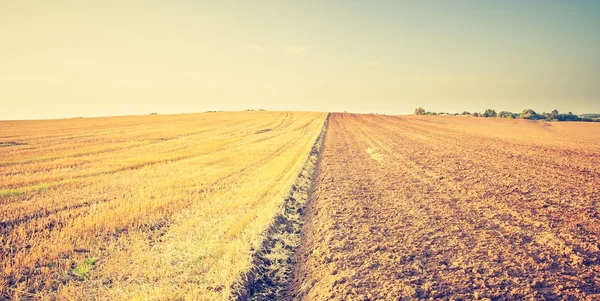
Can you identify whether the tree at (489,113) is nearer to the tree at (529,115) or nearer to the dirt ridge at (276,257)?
the tree at (529,115)

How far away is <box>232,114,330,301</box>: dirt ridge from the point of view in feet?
14.6

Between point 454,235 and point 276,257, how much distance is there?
3.28m

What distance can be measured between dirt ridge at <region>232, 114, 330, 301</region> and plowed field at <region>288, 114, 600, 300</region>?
221 millimetres

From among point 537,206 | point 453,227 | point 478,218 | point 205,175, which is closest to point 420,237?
point 453,227

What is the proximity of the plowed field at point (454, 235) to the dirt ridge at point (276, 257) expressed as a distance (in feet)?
0.73

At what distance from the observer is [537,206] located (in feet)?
23.1

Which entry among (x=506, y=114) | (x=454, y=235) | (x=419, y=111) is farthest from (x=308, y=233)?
(x=419, y=111)

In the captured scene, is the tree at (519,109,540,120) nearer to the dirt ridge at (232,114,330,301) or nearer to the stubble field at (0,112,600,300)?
the stubble field at (0,112,600,300)

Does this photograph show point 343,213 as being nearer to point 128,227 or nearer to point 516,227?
point 516,227

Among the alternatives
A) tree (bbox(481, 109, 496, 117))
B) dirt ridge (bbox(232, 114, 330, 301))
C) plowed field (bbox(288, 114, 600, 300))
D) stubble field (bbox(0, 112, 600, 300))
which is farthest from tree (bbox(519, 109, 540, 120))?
dirt ridge (bbox(232, 114, 330, 301))

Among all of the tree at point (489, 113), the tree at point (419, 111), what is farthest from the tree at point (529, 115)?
the tree at point (419, 111)

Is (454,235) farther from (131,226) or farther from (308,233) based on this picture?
(131,226)

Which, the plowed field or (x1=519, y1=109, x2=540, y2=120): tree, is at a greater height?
(x1=519, y1=109, x2=540, y2=120): tree

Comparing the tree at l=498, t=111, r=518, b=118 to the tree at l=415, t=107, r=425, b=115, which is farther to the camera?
the tree at l=415, t=107, r=425, b=115
